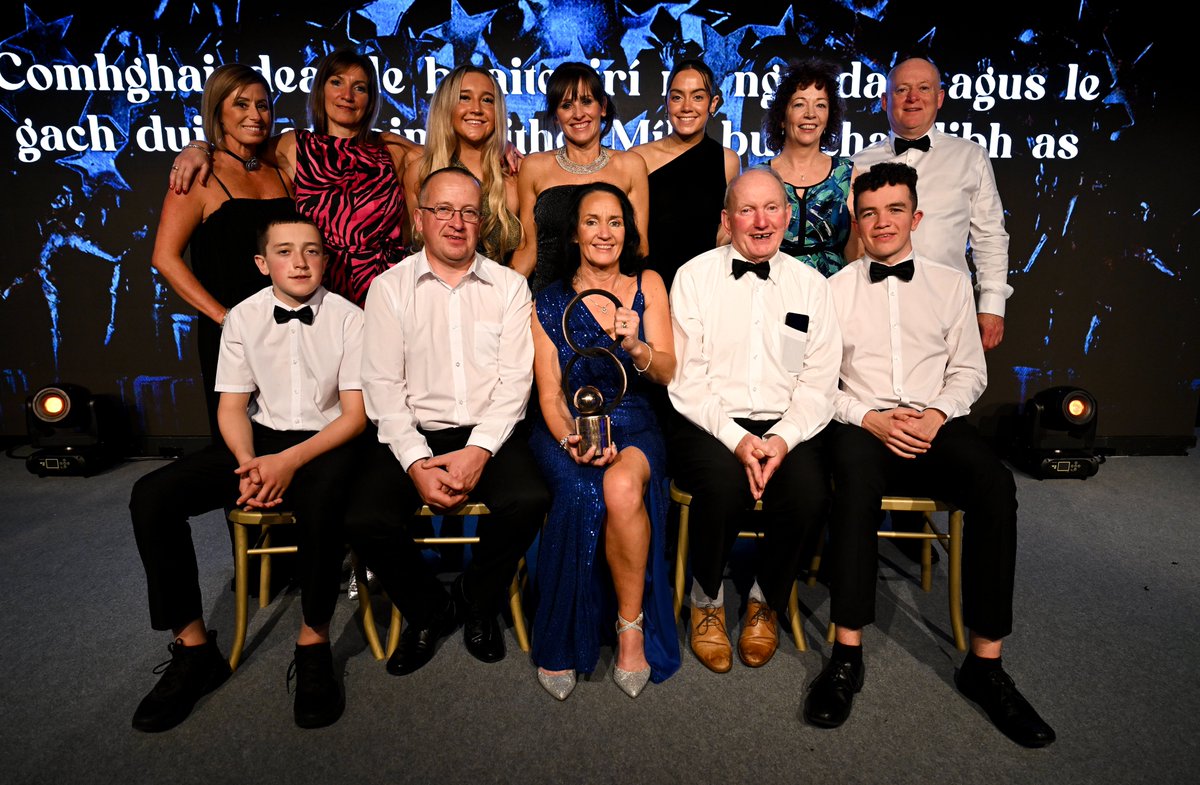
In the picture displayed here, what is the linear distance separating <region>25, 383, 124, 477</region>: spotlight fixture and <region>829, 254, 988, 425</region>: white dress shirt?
455cm

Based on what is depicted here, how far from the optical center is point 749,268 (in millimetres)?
2520

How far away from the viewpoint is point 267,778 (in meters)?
1.89

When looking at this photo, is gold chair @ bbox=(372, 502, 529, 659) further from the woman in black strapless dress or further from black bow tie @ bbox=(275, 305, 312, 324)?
the woman in black strapless dress

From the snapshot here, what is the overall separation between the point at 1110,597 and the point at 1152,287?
2.95m

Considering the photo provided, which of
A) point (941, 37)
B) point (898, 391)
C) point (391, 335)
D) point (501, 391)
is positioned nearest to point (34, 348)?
point (391, 335)

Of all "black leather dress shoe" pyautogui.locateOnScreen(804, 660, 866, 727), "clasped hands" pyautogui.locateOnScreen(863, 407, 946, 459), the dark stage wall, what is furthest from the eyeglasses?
the dark stage wall

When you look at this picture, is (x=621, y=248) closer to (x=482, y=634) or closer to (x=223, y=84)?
(x=482, y=634)

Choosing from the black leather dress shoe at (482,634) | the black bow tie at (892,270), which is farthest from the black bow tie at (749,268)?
the black leather dress shoe at (482,634)

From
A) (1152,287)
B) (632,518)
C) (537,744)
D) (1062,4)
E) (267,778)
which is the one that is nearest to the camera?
(267,778)

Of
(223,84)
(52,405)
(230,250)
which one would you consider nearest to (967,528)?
(230,250)

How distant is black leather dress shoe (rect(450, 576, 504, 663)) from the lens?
2.41 metres

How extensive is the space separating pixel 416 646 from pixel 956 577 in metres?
1.92

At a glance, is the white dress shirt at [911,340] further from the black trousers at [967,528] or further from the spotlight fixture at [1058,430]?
the spotlight fixture at [1058,430]

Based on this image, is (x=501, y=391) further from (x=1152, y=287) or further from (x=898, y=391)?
(x=1152, y=287)
